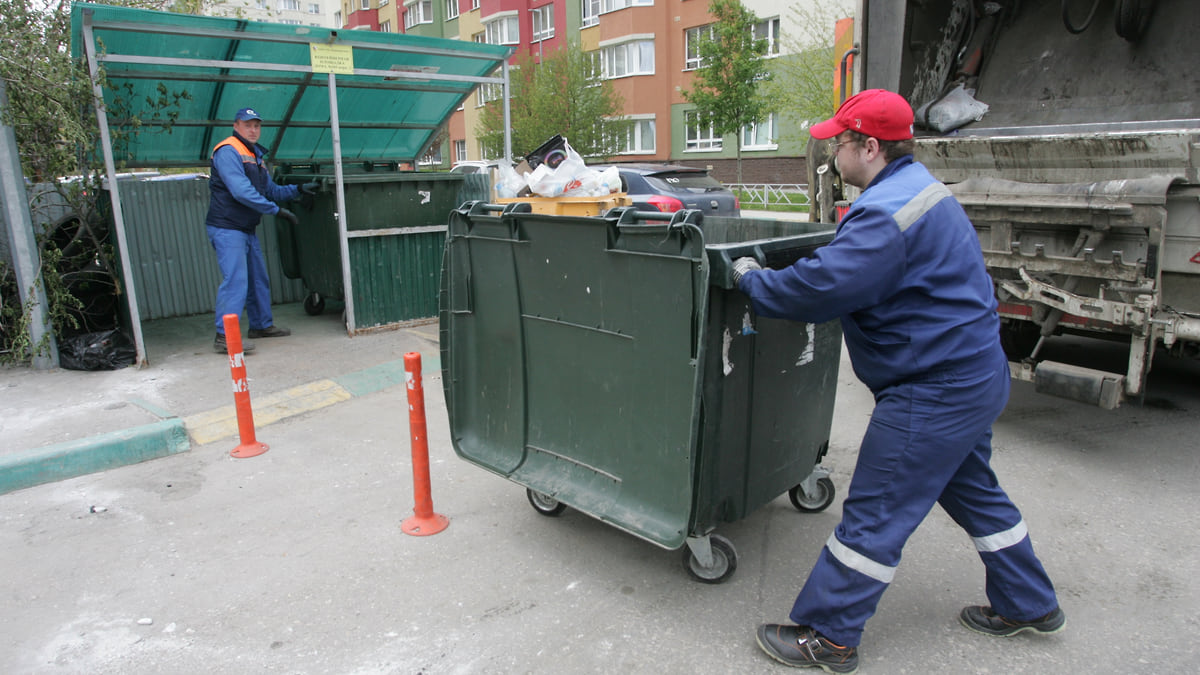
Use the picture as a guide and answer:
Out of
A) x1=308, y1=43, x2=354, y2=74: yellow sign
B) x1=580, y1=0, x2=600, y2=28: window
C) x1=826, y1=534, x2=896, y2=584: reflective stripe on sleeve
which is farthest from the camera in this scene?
x1=580, y1=0, x2=600, y2=28: window

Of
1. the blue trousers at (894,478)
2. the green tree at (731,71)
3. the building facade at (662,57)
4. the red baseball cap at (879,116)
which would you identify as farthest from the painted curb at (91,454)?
the building facade at (662,57)

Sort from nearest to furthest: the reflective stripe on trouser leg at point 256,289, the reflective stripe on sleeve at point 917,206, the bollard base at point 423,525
Result: the reflective stripe on sleeve at point 917,206 → the bollard base at point 423,525 → the reflective stripe on trouser leg at point 256,289

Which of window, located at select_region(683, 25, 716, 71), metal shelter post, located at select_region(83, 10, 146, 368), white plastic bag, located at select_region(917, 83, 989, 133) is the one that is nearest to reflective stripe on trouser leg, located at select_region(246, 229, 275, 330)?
metal shelter post, located at select_region(83, 10, 146, 368)

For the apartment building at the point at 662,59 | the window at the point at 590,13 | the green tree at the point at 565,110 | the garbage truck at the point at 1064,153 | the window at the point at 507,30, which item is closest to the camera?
the garbage truck at the point at 1064,153

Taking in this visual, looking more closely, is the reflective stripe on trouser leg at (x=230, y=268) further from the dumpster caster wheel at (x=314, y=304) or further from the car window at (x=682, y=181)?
the car window at (x=682, y=181)

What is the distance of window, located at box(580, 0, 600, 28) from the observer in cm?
3116

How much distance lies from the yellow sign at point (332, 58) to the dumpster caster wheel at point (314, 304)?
89.6 inches

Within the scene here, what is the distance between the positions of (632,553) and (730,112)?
19.8 metres

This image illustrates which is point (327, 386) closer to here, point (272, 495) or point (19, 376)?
point (272, 495)

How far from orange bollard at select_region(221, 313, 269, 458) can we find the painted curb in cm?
38

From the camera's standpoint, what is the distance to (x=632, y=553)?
10.9 ft

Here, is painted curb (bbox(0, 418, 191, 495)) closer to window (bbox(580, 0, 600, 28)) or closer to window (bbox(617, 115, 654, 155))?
window (bbox(617, 115, 654, 155))

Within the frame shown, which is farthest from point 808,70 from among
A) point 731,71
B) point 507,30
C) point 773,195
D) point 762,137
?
point 507,30

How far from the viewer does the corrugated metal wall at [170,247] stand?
7097 mm
